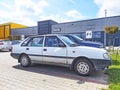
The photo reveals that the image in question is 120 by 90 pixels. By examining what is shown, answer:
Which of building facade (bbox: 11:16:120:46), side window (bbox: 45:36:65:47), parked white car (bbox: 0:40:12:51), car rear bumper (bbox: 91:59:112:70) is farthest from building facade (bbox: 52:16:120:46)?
car rear bumper (bbox: 91:59:112:70)

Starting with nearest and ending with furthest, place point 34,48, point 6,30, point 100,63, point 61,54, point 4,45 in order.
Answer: point 100,63
point 61,54
point 34,48
point 4,45
point 6,30

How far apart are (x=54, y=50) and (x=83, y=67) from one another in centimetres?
146

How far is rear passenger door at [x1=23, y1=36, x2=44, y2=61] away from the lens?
775cm

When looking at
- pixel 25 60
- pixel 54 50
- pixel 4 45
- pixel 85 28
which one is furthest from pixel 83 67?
pixel 85 28

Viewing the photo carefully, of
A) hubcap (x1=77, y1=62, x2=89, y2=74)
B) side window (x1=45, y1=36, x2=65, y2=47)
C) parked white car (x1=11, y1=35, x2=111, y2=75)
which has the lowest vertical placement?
hubcap (x1=77, y1=62, x2=89, y2=74)

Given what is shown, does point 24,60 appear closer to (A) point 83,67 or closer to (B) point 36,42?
(B) point 36,42

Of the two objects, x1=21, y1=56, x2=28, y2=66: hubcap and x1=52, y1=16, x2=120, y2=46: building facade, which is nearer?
x1=21, y1=56, x2=28, y2=66: hubcap

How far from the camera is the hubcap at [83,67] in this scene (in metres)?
6.48

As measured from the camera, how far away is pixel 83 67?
654cm

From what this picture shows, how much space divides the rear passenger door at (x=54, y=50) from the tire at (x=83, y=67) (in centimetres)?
59

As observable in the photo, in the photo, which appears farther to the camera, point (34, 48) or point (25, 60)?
point (25, 60)

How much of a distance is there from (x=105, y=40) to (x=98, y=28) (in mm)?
3527

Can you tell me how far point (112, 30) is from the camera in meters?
18.9

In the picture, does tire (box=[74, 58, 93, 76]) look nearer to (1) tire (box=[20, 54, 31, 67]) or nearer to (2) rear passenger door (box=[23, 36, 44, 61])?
(2) rear passenger door (box=[23, 36, 44, 61])
